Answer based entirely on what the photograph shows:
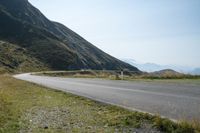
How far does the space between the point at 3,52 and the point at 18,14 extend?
3010 inches

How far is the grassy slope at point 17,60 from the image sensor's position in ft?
352

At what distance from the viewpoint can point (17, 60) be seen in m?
118

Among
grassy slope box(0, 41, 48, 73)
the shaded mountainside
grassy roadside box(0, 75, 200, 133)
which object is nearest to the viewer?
grassy roadside box(0, 75, 200, 133)

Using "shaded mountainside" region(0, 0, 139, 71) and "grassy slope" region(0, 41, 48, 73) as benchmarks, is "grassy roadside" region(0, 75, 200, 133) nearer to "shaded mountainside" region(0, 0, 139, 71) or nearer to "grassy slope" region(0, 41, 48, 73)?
"grassy slope" region(0, 41, 48, 73)

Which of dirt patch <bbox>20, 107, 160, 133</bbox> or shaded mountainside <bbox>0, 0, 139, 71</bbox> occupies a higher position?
shaded mountainside <bbox>0, 0, 139, 71</bbox>

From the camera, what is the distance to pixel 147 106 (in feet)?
41.8

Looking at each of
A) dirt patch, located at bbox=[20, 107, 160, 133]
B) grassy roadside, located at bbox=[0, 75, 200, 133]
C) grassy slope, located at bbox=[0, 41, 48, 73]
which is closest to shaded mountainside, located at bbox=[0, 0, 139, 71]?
grassy slope, located at bbox=[0, 41, 48, 73]

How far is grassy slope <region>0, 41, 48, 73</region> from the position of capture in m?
107

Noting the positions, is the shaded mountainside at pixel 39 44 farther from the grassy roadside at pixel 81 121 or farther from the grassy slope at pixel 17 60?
the grassy roadside at pixel 81 121

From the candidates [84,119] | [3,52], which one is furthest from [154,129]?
[3,52]

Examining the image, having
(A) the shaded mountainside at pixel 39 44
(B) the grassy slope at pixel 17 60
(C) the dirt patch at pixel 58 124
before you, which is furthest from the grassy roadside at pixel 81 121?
(A) the shaded mountainside at pixel 39 44

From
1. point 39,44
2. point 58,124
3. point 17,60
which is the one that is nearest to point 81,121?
point 58,124

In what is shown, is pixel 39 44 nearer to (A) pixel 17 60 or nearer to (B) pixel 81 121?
(A) pixel 17 60

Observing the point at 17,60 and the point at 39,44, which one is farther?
the point at 39,44
